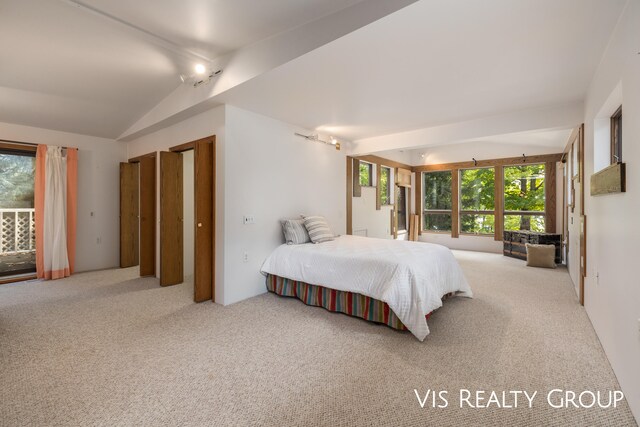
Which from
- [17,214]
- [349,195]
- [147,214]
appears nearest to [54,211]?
[17,214]

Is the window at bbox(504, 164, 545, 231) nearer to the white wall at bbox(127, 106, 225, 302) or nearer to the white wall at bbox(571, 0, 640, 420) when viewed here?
the white wall at bbox(571, 0, 640, 420)

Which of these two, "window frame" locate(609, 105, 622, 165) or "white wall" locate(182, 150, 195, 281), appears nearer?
"window frame" locate(609, 105, 622, 165)

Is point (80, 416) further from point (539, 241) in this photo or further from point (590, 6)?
point (539, 241)

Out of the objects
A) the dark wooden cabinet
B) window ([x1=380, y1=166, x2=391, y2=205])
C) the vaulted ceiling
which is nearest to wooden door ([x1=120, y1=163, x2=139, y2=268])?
the vaulted ceiling

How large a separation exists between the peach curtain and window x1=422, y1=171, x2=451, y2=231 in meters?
7.66

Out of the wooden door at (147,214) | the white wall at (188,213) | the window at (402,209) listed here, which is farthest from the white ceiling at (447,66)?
the window at (402,209)

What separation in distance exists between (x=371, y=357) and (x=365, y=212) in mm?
4160

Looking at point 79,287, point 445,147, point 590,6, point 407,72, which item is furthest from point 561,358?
point 445,147

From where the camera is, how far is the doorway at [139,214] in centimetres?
453

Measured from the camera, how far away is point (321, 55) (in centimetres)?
227

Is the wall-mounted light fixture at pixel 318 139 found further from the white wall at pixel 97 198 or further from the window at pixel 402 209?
the white wall at pixel 97 198

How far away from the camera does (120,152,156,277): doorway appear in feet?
14.9

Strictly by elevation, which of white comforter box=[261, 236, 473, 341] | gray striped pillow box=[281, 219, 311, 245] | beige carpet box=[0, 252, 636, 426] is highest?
gray striped pillow box=[281, 219, 311, 245]

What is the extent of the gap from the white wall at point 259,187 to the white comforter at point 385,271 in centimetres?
28
